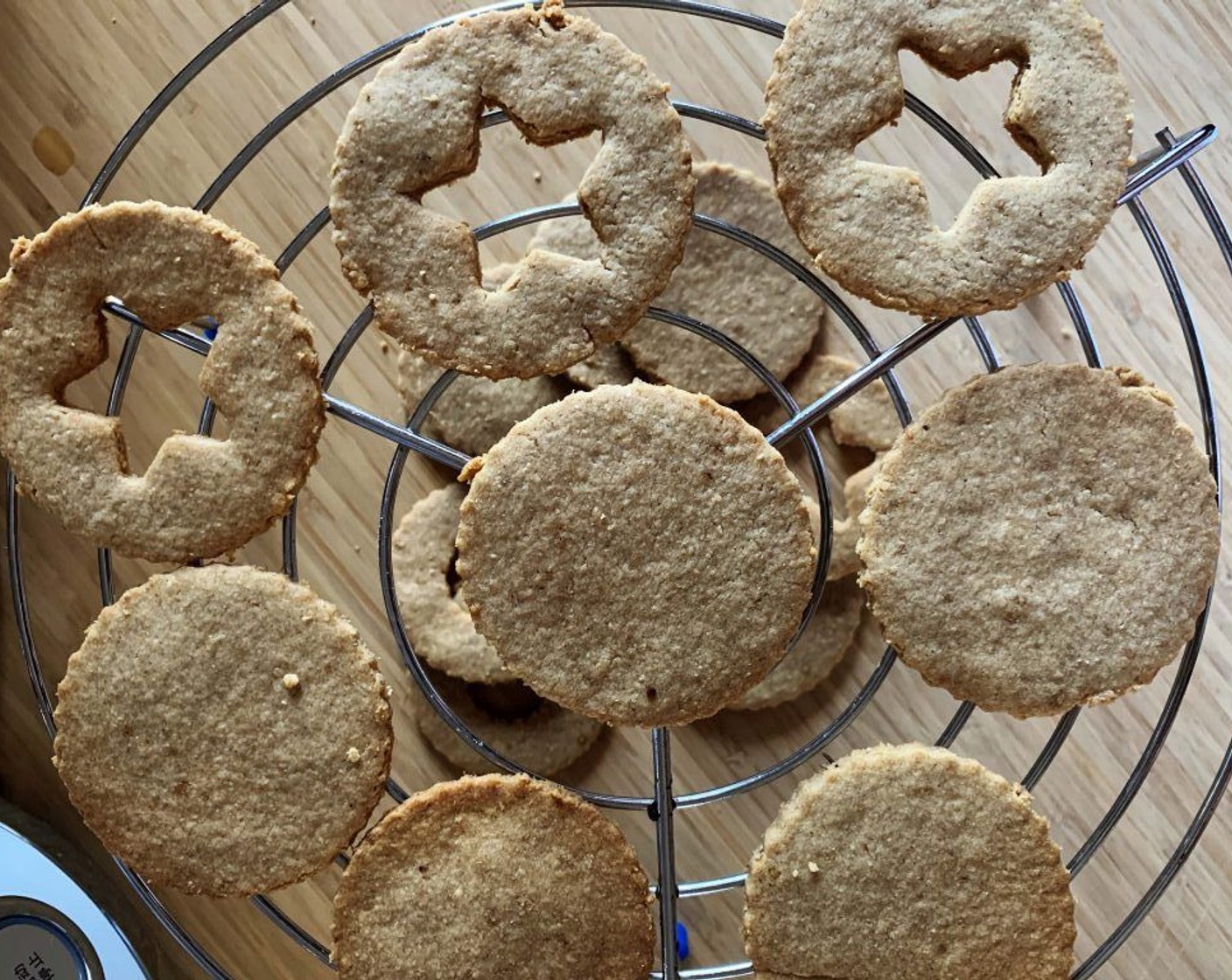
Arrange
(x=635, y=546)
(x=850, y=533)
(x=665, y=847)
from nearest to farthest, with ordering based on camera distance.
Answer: (x=635, y=546) → (x=665, y=847) → (x=850, y=533)

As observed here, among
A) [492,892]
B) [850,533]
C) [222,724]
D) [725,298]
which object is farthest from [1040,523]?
[222,724]

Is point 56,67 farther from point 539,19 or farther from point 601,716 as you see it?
point 601,716

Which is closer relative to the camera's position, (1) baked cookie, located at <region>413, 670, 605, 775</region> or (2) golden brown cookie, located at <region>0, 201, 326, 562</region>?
(2) golden brown cookie, located at <region>0, 201, 326, 562</region>

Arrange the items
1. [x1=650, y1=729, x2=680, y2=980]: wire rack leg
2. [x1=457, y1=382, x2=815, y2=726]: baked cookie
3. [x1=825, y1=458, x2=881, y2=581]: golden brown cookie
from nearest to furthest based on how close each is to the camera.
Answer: [x1=457, y1=382, x2=815, y2=726]: baked cookie, [x1=650, y1=729, x2=680, y2=980]: wire rack leg, [x1=825, y1=458, x2=881, y2=581]: golden brown cookie

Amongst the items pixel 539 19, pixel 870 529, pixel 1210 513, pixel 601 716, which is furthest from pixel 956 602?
pixel 539 19

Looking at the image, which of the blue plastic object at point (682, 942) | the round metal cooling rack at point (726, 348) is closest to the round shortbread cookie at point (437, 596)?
the round metal cooling rack at point (726, 348)

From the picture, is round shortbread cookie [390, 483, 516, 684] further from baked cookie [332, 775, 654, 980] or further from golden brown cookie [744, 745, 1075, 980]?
golden brown cookie [744, 745, 1075, 980]

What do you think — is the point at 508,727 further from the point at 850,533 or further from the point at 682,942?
the point at 850,533

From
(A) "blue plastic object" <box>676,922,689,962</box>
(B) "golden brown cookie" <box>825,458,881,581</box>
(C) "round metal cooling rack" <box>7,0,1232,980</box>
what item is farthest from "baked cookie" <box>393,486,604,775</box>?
(B) "golden brown cookie" <box>825,458,881,581</box>
